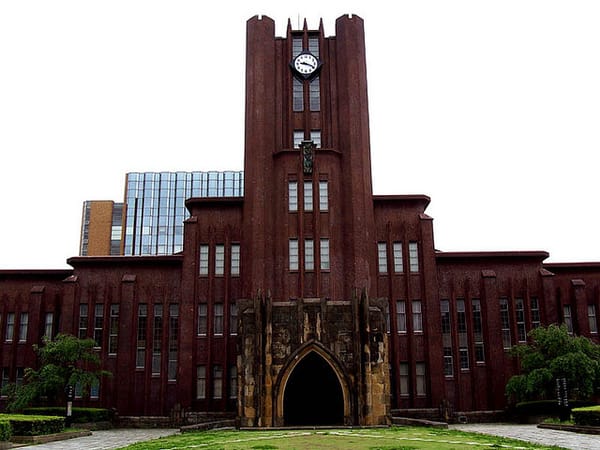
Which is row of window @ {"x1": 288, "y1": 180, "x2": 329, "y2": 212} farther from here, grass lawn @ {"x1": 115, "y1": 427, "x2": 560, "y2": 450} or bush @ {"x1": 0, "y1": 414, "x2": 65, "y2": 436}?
bush @ {"x1": 0, "y1": 414, "x2": 65, "y2": 436}

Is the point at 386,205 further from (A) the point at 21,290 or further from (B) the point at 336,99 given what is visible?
(A) the point at 21,290

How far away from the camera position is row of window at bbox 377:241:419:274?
134ft

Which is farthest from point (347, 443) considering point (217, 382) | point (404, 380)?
point (217, 382)

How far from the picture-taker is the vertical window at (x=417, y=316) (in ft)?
132

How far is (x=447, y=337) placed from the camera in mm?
40938

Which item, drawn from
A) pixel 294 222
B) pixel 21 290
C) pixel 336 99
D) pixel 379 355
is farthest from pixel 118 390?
pixel 336 99

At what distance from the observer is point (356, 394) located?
3156 centimetres

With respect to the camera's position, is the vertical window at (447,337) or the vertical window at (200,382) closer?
the vertical window at (200,382)

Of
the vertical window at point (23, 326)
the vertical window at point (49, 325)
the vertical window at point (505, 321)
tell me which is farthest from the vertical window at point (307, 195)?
the vertical window at point (23, 326)

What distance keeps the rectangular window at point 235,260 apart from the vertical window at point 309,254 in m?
4.62

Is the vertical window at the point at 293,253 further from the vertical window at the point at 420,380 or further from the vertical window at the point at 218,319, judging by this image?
the vertical window at the point at 420,380

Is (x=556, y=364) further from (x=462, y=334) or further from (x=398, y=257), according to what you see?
(x=398, y=257)

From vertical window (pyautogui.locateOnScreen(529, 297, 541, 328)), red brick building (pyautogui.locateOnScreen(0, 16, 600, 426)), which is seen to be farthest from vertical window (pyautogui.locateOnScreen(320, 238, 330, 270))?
vertical window (pyautogui.locateOnScreen(529, 297, 541, 328))

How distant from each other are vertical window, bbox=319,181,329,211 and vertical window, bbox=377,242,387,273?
14.5ft
